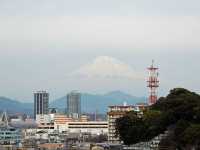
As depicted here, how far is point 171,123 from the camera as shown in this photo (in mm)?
92000

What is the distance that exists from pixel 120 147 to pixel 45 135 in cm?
Answer: 6719

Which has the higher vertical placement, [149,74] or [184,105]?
[149,74]

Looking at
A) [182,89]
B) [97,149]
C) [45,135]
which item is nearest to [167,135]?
[182,89]

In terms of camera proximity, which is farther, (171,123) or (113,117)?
(113,117)

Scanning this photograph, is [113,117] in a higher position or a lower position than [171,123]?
higher

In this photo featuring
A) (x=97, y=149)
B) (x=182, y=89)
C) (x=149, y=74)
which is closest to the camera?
(x=182, y=89)

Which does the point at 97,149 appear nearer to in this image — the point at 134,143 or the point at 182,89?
the point at 134,143

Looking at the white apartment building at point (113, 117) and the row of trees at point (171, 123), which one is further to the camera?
the white apartment building at point (113, 117)

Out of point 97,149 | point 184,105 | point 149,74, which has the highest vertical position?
point 149,74

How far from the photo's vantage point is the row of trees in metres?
83.1

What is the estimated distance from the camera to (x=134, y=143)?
94812 millimetres

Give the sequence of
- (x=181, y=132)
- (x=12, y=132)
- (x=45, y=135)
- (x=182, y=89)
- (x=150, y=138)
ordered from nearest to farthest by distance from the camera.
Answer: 1. (x=181, y=132)
2. (x=150, y=138)
3. (x=182, y=89)
4. (x=12, y=132)
5. (x=45, y=135)

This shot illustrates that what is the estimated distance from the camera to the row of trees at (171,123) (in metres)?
83.1

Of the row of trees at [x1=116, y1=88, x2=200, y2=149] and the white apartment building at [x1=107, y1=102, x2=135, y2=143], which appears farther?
the white apartment building at [x1=107, y1=102, x2=135, y2=143]
